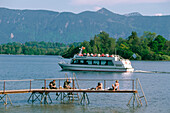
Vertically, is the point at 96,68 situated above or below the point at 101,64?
below

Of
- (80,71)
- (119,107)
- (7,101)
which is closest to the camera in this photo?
(119,107)

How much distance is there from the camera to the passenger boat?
322 ft

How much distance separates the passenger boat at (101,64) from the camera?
3866 inches

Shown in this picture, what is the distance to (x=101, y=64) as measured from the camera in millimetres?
99750

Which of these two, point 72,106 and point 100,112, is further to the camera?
point 72,106

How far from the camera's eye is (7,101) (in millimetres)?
43031

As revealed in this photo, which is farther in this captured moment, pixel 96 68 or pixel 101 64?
pixel 101 64

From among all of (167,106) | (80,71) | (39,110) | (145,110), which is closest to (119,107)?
(145,110)

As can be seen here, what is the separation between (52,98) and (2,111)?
31.8ft

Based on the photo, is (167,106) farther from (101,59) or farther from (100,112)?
(101,59)

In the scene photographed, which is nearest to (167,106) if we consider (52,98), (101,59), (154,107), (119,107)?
(154,107)

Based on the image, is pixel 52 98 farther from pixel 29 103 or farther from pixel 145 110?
pixel 145 110

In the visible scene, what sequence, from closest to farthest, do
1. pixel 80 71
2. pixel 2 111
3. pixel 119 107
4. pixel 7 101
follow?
pixel 2 111
pixel 119 107
pixel 7 101
pixel 80 71

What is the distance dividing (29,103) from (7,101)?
3132 millimetres
